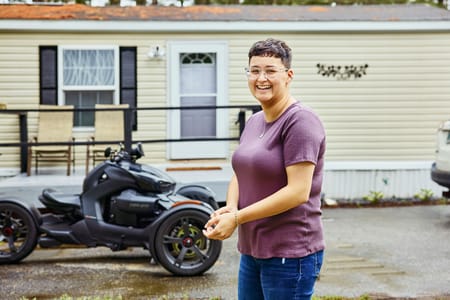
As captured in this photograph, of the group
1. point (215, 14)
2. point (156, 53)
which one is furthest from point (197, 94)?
point (215, 14)

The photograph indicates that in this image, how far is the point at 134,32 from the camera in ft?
32.9

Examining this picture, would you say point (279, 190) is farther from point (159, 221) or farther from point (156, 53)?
point (156, 53)

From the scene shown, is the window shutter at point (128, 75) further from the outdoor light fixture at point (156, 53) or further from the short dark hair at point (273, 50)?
the short dark hair at point (273, 50)

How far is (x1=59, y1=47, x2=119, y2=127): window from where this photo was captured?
32.6ft

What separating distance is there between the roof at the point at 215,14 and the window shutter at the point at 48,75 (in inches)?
19.4

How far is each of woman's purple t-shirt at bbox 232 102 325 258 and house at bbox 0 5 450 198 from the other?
23.9 feet

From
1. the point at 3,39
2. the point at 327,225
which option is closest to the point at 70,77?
the point at 3,39

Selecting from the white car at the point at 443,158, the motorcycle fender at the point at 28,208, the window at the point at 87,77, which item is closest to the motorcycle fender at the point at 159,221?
the motorcycle fender at the point at 28,208

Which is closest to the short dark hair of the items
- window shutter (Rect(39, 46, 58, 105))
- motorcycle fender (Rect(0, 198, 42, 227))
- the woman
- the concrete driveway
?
the woman

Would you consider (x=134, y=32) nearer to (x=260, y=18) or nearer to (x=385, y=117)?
(x=260, y=18)

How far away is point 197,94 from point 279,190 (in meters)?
7.81

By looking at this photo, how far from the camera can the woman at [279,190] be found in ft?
8.34

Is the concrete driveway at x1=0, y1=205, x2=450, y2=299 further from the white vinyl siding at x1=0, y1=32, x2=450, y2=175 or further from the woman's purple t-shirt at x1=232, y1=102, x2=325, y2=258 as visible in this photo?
the white vinyl siding at x1=0, y1=32, x2=450, y2=175

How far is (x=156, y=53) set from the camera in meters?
10.0
